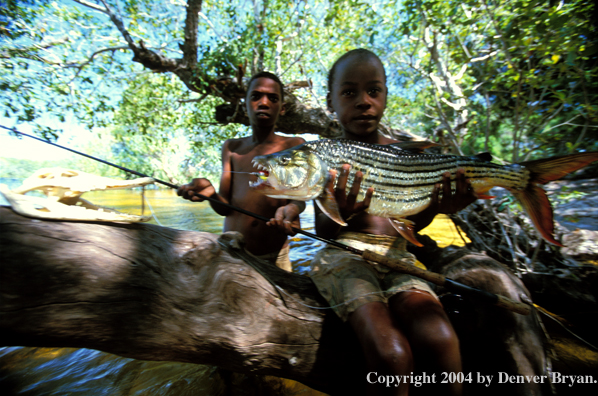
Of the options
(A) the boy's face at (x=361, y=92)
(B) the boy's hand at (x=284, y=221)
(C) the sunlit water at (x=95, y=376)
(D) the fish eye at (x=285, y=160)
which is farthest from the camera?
(A) the boy's face at (x=361, y=92)

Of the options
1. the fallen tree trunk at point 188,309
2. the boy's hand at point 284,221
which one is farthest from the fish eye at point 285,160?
the fallen tree trunk at point 188,309

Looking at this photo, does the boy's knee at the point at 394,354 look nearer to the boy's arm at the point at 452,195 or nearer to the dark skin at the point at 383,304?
the dark skin at the point at 383,304

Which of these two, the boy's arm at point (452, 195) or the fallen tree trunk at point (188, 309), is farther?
the boy's arm at point (452, 195)

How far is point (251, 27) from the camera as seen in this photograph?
25.0ft

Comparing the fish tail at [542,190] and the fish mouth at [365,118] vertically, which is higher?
the fish mouth at [365,118]

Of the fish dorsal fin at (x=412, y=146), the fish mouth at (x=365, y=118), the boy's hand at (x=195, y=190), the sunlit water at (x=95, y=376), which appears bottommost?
the sunlit water at (x=95, y=376)

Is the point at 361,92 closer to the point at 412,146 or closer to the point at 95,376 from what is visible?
the point at 412,146

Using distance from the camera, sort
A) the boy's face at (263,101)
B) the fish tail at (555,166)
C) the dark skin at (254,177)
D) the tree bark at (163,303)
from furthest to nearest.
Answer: the boy's face at (263,101) < the dark skin at (254,177) < the fish tail at (555,166) < the tree bark at (163,303)

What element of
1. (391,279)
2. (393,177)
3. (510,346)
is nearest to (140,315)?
(391,279)

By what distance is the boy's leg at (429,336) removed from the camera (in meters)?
1.37

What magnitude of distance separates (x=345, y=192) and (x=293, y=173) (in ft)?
1.43

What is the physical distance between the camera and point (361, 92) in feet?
7.93

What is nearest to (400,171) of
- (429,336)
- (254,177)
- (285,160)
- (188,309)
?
(285,160)

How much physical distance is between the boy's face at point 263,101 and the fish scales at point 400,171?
69.7 inches
